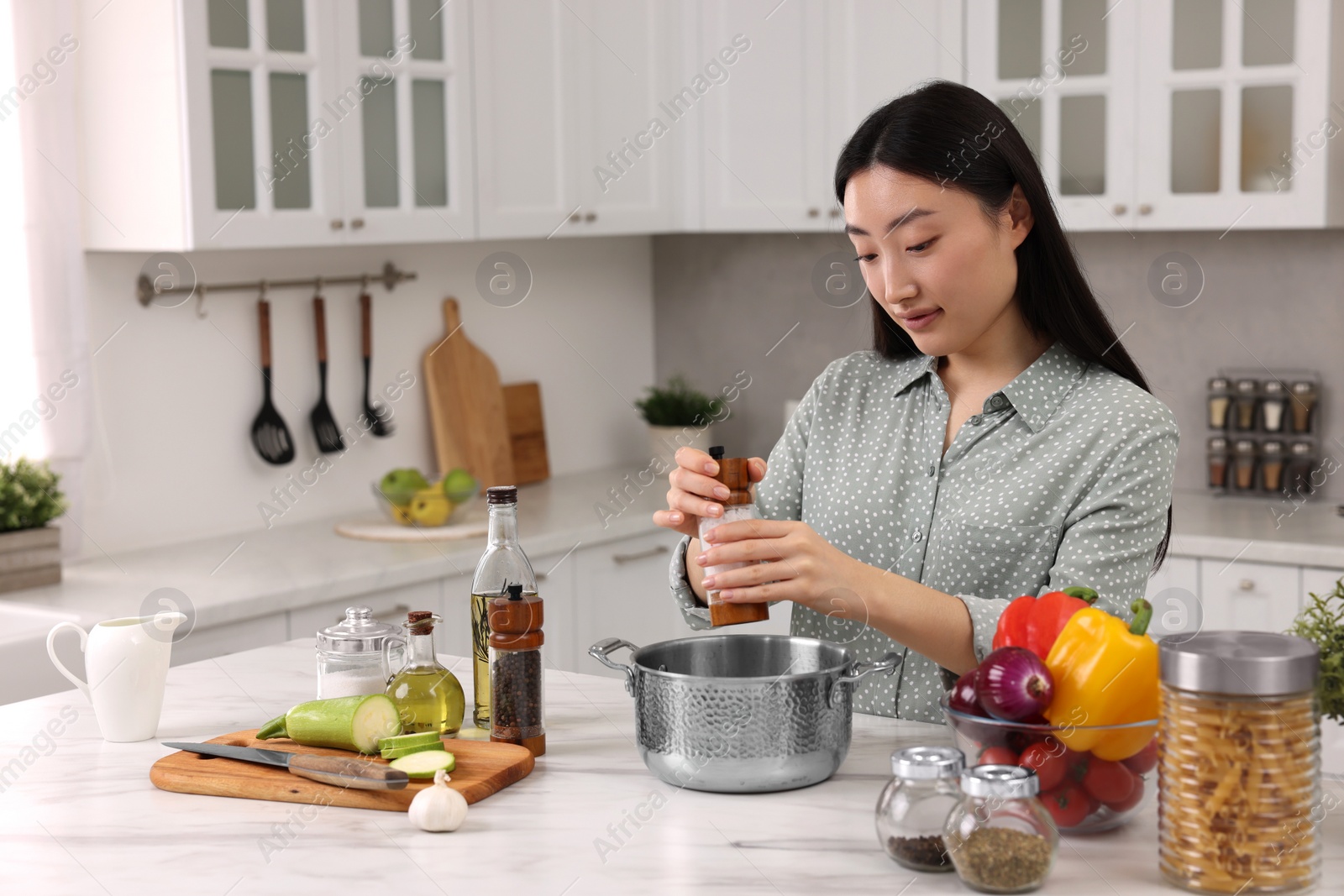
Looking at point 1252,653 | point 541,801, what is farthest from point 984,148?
point 541,801

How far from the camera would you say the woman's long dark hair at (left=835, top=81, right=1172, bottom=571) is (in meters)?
1.57

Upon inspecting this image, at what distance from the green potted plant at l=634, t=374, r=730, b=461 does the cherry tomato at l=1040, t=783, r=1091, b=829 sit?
9.45 ft

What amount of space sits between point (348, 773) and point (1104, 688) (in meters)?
0.66

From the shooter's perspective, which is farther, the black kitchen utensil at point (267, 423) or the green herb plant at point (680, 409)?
the green herb plant at point (680, 409)

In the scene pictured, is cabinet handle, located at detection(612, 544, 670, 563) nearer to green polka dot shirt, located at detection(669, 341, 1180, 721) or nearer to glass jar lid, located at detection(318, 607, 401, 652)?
green polka dot shirt, located at detection(669, 341, 1180, 721)

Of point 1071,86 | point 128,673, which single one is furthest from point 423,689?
point 1071,86

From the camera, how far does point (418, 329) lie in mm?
3689

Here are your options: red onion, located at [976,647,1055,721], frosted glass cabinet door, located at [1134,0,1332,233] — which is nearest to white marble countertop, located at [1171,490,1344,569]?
frosted glass cabinet door, located at [1134,0,1332,233]

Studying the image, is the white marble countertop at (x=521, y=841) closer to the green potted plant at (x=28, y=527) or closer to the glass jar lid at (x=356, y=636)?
the glass jar lid at (x=356, y=636)

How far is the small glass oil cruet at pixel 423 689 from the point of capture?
4.71ft

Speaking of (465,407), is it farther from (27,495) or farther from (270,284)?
(27,495)

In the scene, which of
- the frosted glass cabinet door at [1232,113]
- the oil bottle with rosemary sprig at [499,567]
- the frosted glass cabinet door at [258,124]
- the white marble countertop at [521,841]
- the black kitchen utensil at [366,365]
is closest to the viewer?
the white marble countertop at [521,841]

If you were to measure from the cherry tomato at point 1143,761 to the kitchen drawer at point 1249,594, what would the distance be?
190 cm

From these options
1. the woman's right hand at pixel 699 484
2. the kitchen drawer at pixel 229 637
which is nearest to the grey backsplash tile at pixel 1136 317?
the kitchen drawer at pixel 229 637
